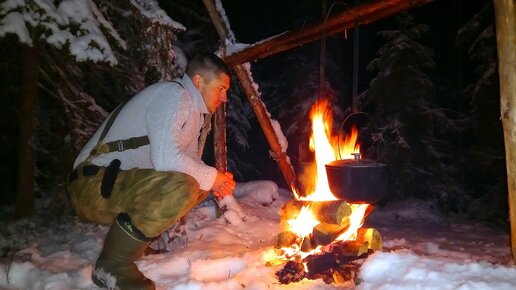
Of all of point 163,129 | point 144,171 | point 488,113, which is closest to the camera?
point 163,129

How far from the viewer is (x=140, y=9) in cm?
528

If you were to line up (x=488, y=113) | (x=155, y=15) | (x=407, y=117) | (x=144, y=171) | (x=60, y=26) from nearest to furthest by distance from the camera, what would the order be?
(x=144, y=171), (x=60, y=26), (x=155, y=15), (x=488, y=113), (x=407, y=117)

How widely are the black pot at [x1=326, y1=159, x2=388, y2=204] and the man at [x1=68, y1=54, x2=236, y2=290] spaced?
3.69ft

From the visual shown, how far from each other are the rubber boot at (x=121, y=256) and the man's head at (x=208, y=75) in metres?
1.30

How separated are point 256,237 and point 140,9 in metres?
3.29

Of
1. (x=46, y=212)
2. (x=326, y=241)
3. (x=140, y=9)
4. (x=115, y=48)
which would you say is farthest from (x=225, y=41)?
(x=46, y=212)

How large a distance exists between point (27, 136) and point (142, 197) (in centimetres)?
445

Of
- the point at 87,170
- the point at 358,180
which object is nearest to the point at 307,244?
the point at 358,180

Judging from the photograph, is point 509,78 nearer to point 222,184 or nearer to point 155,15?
point 222,184

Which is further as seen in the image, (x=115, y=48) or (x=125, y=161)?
(x=115, y=48)

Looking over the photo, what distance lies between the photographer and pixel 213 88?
12.8 ft

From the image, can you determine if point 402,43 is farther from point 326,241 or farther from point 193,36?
point 326,241

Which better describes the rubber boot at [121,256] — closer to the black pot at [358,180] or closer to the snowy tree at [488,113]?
the black pot at [358,180]

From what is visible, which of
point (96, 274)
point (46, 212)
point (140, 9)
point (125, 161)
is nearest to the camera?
point (96, 274)
